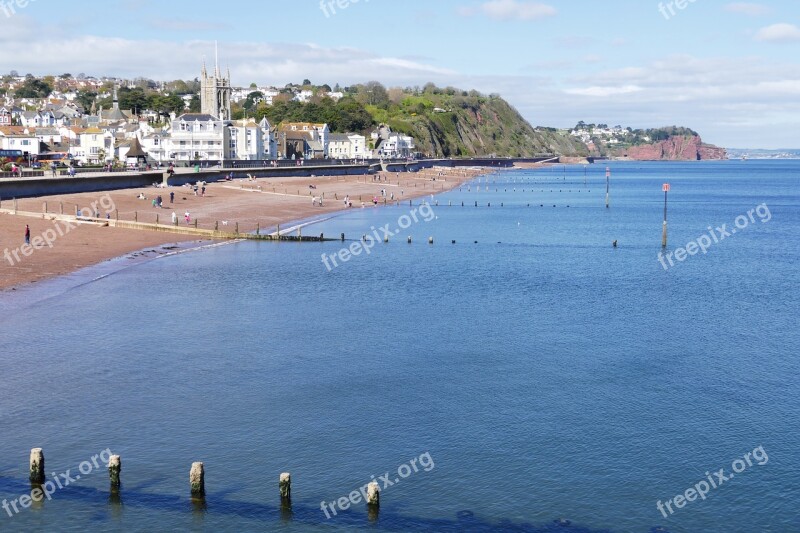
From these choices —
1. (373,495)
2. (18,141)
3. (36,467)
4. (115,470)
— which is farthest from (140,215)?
(18,141)

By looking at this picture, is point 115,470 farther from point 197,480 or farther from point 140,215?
point 140,215

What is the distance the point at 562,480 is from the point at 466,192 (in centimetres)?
14627

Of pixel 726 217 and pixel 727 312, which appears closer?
pixel 727 312

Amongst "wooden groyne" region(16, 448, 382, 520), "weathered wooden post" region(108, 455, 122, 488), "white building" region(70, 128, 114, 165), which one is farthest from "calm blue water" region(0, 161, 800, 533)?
"white building" region(70, 128, 114, 165)

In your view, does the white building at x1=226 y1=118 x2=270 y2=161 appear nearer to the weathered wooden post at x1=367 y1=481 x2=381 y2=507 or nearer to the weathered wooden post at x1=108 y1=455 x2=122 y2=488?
the weathered wooden post at x1=108 y1=455 x2=122 y2=488

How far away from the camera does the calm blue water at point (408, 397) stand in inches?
848

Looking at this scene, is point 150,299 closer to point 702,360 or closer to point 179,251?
point 179,251

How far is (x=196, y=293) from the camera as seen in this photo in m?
49.1

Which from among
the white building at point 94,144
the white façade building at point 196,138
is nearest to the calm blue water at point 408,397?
the white façade building at point 196,138

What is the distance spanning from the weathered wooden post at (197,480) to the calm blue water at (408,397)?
35 centimetres

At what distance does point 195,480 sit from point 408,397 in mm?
10170

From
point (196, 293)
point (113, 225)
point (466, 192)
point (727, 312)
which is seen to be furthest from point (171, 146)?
point (727, 312)

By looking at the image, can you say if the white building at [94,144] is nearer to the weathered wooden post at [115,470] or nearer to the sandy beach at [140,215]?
the sandy beach at [140,215]

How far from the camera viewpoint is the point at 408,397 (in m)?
29.8
